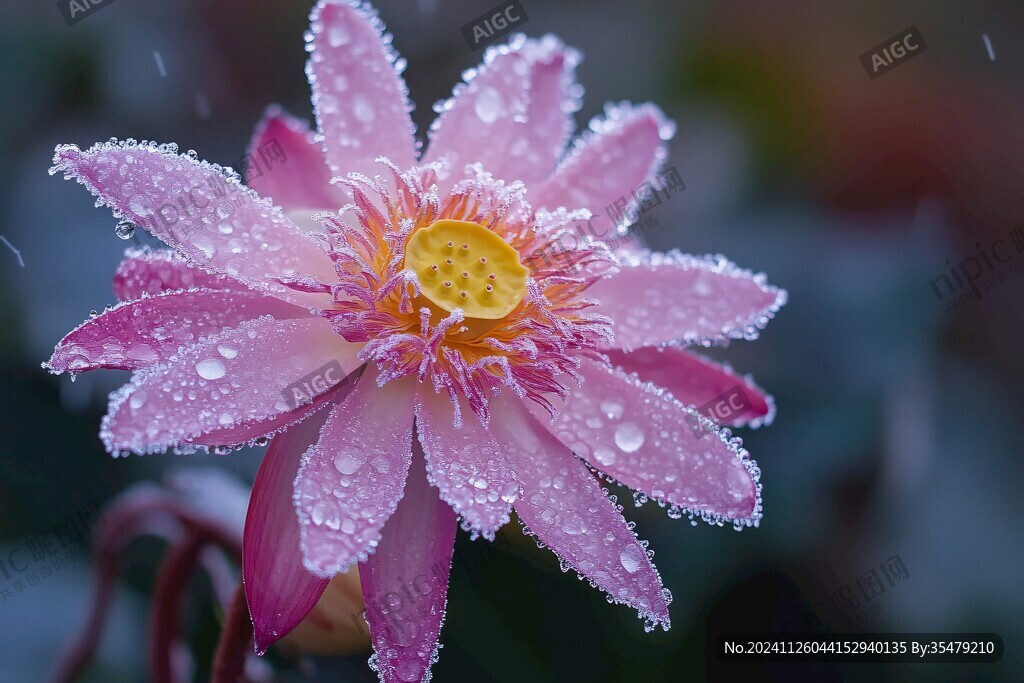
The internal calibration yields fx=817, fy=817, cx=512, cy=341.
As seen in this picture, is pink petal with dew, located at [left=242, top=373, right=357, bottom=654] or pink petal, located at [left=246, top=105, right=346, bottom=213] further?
pink petal, located at [left=246, top=105, right=346, bottom=213]

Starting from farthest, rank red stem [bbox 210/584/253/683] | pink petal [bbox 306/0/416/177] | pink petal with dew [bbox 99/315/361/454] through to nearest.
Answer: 1. pink petal [bbox 306/0/416/177]
2. red stem [bbox 210/584/253/683]
3. pink petal with dew [bbox 99/315/361/454]

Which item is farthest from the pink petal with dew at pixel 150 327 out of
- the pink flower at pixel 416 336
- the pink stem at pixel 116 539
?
the pink stem at pixel 116 539

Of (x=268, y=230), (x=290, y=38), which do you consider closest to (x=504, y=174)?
(x=268, y=230)

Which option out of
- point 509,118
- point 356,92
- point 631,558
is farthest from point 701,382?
point 356,92

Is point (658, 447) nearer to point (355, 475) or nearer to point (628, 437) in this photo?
point (628, 437)

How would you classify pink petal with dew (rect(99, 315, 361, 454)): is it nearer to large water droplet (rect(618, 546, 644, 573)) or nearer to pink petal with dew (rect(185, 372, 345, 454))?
pink petal with dew (rect(185, 372, 345, 454))

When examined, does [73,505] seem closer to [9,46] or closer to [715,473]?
[9,46]

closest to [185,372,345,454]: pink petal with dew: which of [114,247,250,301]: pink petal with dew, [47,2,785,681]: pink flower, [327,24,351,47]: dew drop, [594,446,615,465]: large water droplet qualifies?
[47,2,785,681]: pink flower
